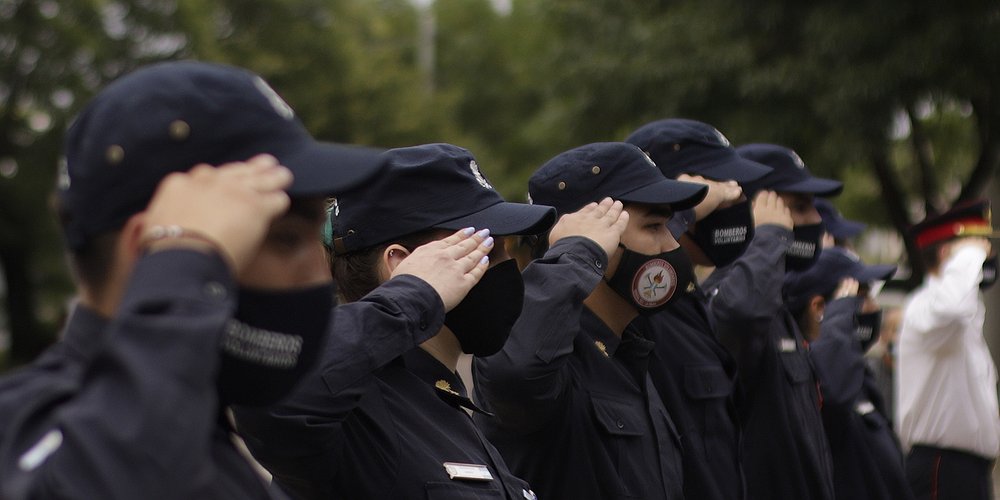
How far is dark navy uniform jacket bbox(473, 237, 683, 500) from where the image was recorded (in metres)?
3.79

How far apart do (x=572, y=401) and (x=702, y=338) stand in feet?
3.82

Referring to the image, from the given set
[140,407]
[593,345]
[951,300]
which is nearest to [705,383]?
[593,345]

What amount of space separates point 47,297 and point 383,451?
1280 inches

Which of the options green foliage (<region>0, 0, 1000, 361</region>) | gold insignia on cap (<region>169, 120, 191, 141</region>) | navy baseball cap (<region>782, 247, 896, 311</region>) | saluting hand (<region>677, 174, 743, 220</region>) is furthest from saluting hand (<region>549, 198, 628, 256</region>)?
green foliage (<region>0, 0, 1000, 361</region>)

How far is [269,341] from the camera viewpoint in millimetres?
2158

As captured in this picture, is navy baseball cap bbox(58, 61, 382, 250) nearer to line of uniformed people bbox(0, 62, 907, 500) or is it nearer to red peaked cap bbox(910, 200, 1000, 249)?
line of uniformed people bbox(0, 62, 907, 500)

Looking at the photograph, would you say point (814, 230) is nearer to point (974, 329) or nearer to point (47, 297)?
point (974, 329)

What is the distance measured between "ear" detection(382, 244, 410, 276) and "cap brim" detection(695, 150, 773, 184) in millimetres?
2131

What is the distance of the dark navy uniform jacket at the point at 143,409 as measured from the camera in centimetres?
175

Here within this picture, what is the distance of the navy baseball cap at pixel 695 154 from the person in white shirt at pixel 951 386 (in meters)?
2.16

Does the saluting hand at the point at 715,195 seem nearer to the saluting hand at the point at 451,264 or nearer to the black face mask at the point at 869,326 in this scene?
the saluting hand at the point at 451,264

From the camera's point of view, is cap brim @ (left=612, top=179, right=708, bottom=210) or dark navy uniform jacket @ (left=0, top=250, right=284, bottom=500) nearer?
dark navy uniform jacket @ (left=0, top=250, right=284, bottom=500)

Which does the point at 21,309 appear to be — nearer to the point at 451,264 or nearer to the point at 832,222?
the point at 832,222

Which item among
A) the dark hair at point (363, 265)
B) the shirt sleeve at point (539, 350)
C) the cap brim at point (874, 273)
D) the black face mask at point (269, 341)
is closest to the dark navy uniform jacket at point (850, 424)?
the cap brim at point (874, 273)
